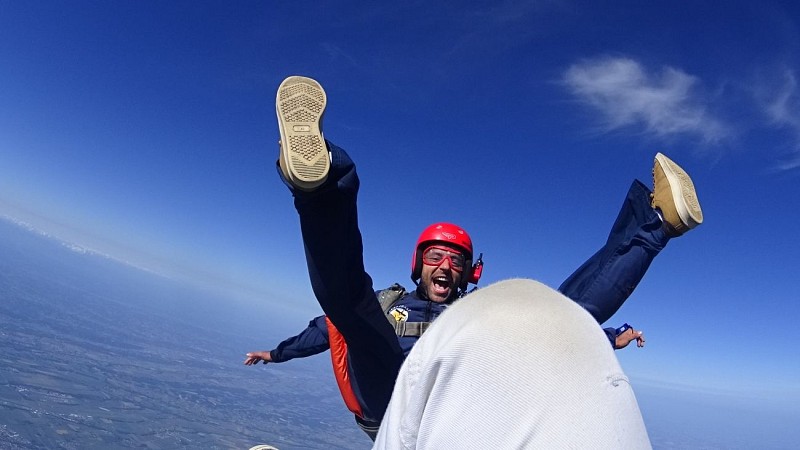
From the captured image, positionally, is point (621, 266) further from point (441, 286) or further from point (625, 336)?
point (441, 286)

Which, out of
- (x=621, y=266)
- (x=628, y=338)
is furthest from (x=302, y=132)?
(x=628, y=338)

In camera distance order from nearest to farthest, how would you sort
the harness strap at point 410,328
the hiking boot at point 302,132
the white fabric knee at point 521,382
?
1. the white fabric knee at point 521,382
2. the hiking boot at point 302,132
3. the harness strap at point 410,328

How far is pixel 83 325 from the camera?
13050cm

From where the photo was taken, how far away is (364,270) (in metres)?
2.60

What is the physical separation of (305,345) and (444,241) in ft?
4.75

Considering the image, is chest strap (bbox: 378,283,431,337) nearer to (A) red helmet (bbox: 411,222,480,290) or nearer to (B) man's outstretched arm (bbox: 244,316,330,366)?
(A) red helmet (bbox: 411,222,480,290)

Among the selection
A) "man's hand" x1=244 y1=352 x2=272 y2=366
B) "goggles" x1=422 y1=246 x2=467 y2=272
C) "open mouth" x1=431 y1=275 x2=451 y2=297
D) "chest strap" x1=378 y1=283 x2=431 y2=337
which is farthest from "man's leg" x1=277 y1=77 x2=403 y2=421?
"man's hand" x1=244 y1=352 x2=272 y2=366

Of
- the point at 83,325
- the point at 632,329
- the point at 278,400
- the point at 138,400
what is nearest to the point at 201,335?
the point at 83,325

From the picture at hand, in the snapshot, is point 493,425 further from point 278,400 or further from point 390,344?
point 278,400

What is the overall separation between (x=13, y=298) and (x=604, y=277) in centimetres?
17511

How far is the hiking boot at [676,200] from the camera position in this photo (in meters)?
3.09

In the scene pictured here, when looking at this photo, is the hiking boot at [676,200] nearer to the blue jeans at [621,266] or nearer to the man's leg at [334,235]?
the blue jeans at [621,266]

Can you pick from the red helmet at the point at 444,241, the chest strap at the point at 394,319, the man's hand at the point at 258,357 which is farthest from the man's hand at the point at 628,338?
the man's hand at the point at 258,357

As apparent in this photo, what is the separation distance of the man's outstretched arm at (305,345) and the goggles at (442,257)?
106 cm
